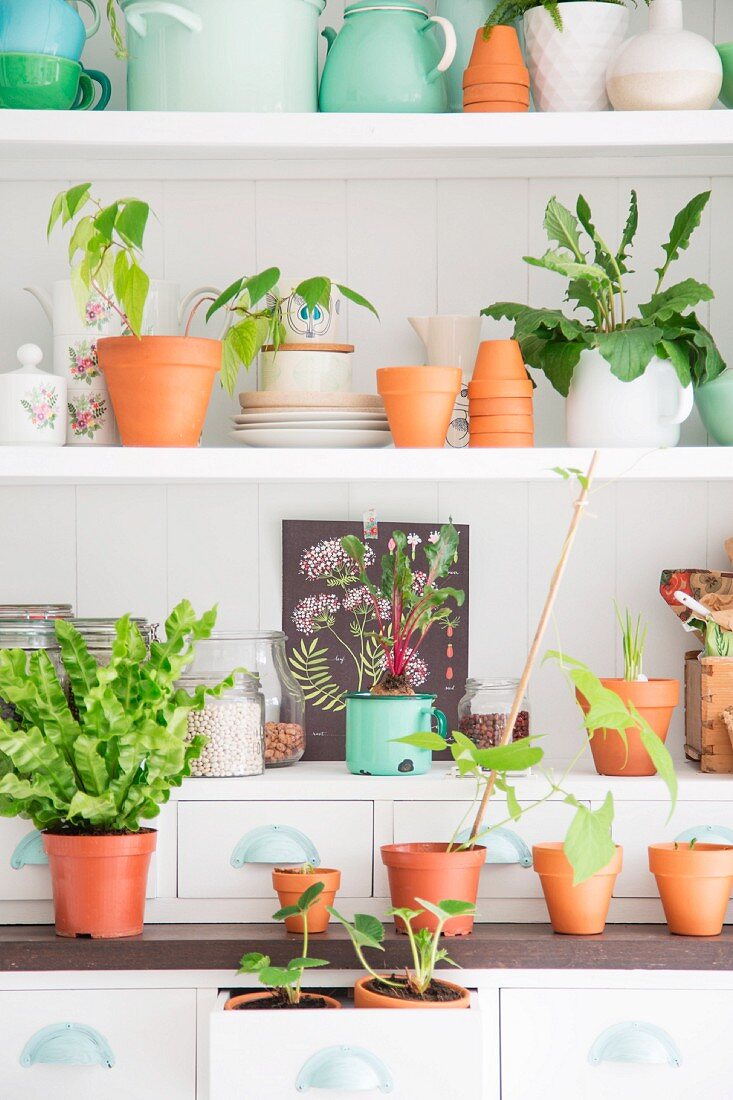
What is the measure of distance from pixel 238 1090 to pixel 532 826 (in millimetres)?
492

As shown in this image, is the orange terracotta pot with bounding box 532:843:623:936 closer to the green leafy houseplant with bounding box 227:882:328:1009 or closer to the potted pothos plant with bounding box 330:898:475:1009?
the potted pothos plant with bounding box 330:898:475:1009

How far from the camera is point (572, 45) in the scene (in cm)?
153

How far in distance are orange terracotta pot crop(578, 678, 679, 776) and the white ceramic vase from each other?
0.72 metres

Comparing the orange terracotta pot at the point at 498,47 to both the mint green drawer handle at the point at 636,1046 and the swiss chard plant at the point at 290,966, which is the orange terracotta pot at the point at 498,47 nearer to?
the swiss chard plant at the point at 290,966

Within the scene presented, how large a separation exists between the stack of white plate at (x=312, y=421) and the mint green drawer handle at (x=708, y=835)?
621 millimetres

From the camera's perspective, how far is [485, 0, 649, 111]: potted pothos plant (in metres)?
1.53

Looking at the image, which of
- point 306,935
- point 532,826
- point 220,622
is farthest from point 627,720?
point 220,622

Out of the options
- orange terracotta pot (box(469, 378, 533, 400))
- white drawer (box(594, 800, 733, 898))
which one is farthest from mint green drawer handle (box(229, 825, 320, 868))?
orange terracotta pot (box(469, 378, 533, 400))

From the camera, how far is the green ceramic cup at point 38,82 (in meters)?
1.50

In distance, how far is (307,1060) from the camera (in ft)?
3.93

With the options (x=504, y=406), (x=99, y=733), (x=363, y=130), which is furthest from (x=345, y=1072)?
(x=363, y=130)

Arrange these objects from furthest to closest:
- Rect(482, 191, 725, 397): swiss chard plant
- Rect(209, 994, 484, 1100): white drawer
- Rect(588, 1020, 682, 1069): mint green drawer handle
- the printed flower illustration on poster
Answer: the printed flower illustration on poster → Rect(482, 191, 725, 397): swiss chard plant → Rect(588, 1020, 682, 1069): mint green drawer handle → Rect(209, 994, 484, 1100): white drawer

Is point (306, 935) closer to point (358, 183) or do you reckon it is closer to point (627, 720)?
point (627, 720)

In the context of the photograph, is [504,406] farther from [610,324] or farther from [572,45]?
[572,45]
